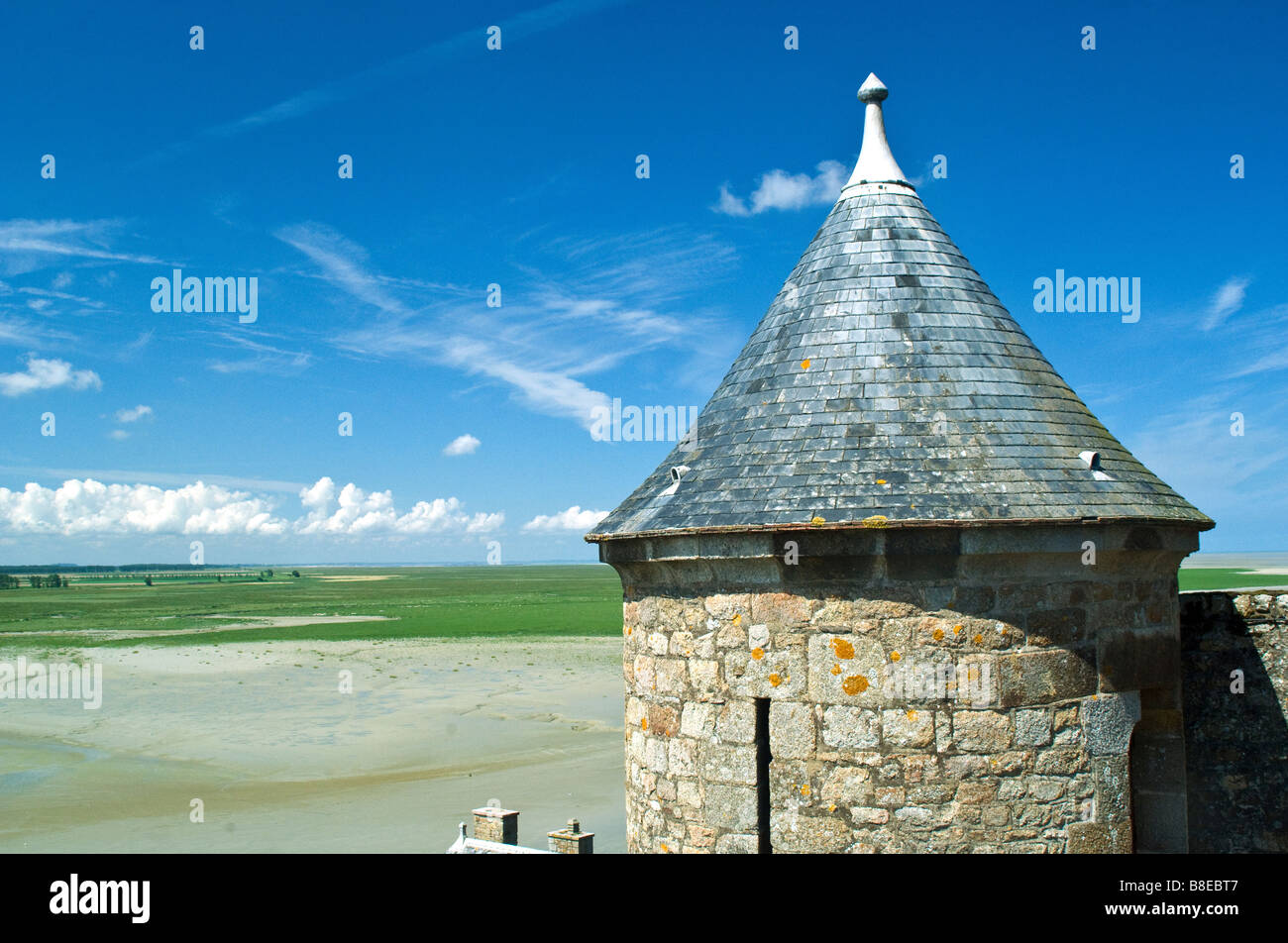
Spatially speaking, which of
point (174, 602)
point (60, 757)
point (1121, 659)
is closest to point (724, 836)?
point (1121, 659)

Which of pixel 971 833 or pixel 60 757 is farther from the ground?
pixel 971 833

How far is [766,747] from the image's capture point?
5723 millimetres

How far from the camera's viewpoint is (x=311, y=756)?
27609 mm

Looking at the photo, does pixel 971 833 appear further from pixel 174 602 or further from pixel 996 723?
pixel 174 602

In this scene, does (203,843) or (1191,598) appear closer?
(1191,598)

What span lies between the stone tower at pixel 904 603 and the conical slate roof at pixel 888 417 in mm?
17

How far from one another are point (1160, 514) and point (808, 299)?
7.96 feet

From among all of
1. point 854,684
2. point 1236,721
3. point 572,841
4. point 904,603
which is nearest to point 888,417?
point 904,603

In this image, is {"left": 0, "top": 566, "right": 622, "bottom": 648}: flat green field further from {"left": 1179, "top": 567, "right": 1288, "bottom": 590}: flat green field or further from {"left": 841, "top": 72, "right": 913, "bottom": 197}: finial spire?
{"left": 841, "top": 72, "right": 913, "bottom": 197}: finial spire

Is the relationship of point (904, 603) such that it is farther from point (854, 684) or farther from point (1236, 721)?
point (1236, 721)

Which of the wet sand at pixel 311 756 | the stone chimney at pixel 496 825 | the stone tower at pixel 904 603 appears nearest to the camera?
the stone tower at pixel 904 603

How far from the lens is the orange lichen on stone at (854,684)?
17.9 ft

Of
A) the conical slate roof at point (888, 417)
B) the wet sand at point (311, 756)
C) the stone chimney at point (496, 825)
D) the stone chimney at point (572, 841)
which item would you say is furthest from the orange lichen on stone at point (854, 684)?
the wet sand at point (311, 756)

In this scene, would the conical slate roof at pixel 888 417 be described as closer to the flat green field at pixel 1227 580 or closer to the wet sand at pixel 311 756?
the wet sand at pixel 311 756
